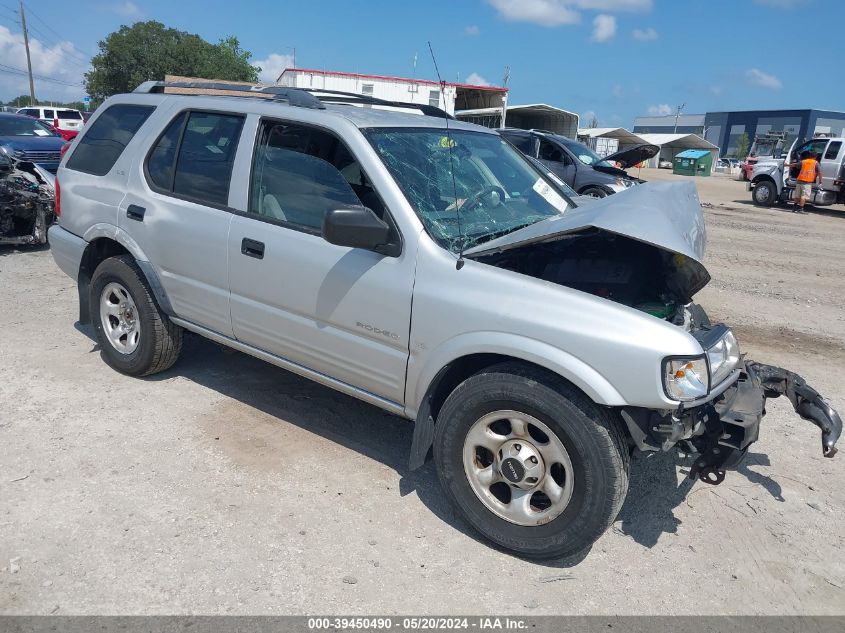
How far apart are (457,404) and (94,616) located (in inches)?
67.5

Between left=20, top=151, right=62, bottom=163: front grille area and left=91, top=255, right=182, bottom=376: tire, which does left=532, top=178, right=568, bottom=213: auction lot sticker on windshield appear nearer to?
left=91, top=255, right=182, bottom=376: tire

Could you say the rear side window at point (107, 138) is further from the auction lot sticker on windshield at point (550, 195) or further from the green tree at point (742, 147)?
the green tree at point (742, 147)

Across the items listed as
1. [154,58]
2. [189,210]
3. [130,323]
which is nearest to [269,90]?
[189,210]

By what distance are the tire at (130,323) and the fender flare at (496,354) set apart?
209 cm

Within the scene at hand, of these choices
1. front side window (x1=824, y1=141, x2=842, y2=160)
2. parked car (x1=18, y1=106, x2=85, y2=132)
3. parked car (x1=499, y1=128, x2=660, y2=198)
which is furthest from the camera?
parked car (x1=18, y1=106, x2=85, y2=132)

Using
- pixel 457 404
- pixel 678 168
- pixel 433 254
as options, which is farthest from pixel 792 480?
pixel 678 168

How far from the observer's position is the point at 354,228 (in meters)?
3.02

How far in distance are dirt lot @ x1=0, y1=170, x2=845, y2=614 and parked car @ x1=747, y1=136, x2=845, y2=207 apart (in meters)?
15.8

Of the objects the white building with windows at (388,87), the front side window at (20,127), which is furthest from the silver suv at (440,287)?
the white building with windows at (388,87)

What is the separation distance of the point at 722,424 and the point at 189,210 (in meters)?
3.20

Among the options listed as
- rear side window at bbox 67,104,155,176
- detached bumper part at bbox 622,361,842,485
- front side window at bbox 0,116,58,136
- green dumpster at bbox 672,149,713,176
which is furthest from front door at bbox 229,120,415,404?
green dumpster at bbox 672,149,713,176

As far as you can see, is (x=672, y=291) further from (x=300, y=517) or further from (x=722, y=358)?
(x=300, y=517)

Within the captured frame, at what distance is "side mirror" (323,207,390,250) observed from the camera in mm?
3002

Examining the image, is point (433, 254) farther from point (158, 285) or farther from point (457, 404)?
point (158, 285)
